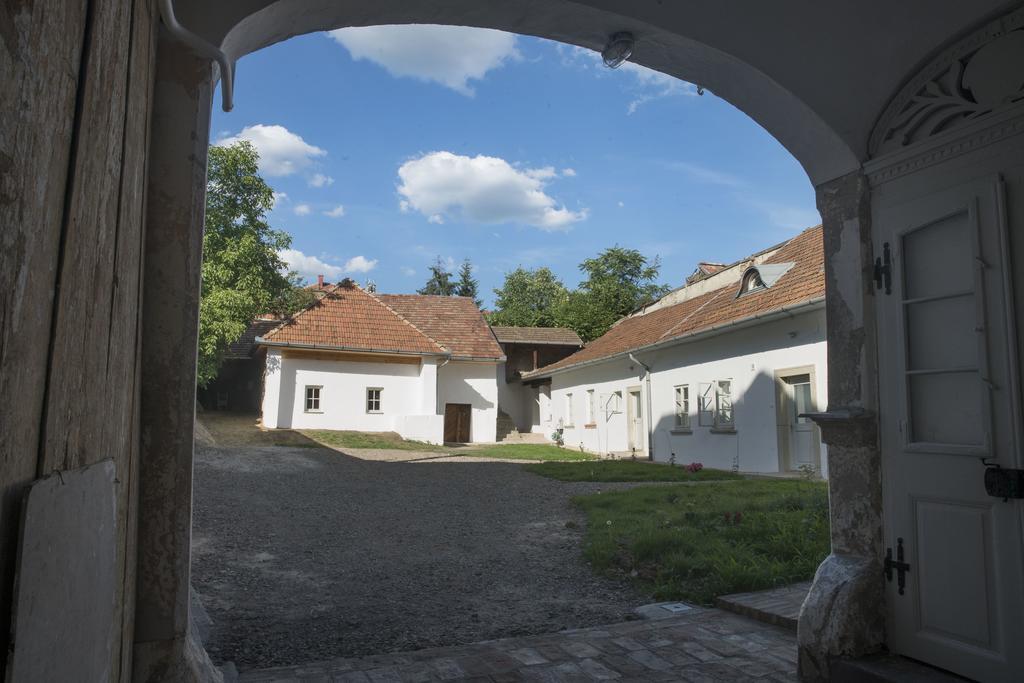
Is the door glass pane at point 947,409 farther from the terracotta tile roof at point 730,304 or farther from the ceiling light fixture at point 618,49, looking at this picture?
the terracotta tile roof at point 730,304

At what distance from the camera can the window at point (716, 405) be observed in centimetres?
1443

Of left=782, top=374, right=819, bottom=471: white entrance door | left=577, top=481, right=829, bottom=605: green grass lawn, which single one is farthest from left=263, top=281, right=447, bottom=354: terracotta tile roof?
left=577, top=481, right=829, bottom=605: green grass lawn

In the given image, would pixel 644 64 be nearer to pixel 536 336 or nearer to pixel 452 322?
pixel 452 322

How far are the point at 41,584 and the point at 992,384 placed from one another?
3492 mm

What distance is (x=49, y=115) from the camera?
1290 mm

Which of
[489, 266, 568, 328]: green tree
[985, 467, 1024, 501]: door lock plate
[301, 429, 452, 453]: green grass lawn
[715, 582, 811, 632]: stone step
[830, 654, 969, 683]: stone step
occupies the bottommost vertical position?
[715, 582, 811, 632]: stone step

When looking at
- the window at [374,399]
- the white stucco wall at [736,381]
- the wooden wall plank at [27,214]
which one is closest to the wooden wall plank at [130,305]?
the wooden wall plank at [27,214]

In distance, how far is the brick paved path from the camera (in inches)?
138

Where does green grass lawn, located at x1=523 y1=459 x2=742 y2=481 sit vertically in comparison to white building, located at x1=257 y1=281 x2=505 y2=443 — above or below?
below

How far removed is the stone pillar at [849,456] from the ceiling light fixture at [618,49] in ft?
4.66

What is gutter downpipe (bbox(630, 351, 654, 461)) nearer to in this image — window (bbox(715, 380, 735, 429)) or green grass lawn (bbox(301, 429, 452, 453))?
window (bbox(715, 380, 735, 429))

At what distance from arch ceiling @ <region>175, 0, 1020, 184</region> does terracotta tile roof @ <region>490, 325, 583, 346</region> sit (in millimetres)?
26794

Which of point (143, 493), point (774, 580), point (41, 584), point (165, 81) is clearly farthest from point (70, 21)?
point (774, 580)

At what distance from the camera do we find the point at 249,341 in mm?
28062
